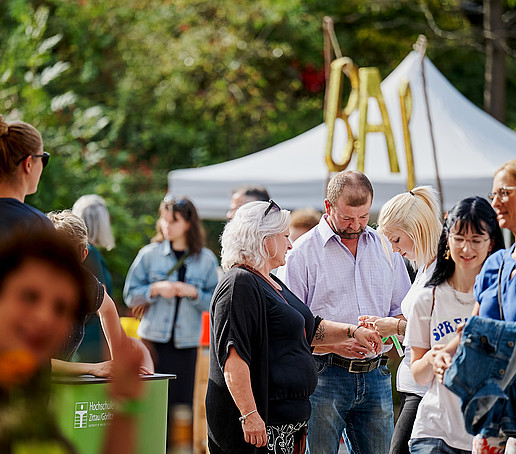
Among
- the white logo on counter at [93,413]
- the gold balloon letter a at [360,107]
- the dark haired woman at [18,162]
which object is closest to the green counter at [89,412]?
the white logo on counter at [93,413]

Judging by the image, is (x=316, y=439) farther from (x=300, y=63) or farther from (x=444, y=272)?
(x=300, y=63)

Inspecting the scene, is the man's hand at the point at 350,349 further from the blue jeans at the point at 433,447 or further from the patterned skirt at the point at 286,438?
the blue jeans at the point at 433,447

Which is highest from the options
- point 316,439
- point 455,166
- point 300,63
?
point 300,63

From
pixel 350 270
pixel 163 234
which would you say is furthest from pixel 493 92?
pixel 350 270

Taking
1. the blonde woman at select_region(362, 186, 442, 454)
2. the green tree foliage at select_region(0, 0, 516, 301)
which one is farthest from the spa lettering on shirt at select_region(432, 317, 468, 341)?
the green tree foliage at select_region(0, 0, 516, 301)

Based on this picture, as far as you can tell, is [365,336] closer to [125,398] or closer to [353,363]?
[353,363]

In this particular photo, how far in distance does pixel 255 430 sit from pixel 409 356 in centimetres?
75

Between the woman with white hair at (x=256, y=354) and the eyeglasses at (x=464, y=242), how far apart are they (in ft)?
2.20

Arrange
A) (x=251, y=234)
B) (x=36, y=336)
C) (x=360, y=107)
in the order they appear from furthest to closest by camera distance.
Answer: (x=360, y=107) → (x=251, y=234) → (x=36, y=336)

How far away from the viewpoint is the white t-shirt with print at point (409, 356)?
346 cm

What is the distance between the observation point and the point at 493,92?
1430 centimetres

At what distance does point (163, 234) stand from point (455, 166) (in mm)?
3071

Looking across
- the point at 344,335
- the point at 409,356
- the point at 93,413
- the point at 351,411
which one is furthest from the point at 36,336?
the point at 351,411

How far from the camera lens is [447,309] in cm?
324
